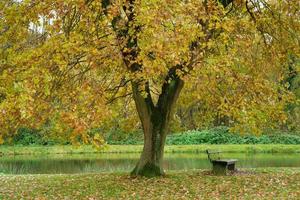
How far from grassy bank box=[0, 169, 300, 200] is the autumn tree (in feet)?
4.58

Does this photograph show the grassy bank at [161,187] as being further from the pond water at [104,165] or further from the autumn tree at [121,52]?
the pond water at [104,165]

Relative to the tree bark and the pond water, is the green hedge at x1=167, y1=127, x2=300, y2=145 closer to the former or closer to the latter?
the pond water

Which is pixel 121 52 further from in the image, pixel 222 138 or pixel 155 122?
pixel 222 138

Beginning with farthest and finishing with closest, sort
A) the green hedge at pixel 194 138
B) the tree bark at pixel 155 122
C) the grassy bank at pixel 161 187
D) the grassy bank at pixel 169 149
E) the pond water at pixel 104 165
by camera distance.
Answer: the green hedge at pixel 194 138, the grassy bank at pixel 169 149, the pond water at pixel 104 165, the tree bark at pixel 155 122, the grassy bank at pixel 161 187

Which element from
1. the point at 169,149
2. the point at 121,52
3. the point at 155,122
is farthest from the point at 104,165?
the point at 121,52

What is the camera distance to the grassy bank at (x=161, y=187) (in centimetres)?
1165

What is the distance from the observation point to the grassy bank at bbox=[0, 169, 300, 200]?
11.6 metres

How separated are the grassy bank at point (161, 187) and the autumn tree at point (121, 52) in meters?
1.39

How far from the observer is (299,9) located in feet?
46.4

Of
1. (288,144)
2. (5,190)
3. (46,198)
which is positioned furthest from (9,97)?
(288,144)

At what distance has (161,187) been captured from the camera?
12859 mm

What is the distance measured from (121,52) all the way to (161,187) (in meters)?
3.85

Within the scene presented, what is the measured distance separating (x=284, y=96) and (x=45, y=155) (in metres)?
20.2

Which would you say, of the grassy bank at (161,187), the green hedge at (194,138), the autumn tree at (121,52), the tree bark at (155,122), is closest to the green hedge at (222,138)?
the green hedge at (194,138)
